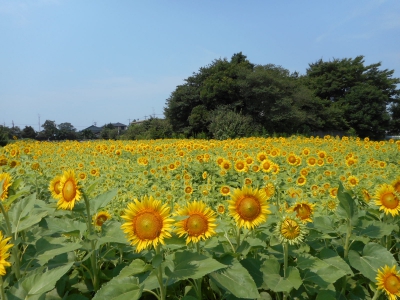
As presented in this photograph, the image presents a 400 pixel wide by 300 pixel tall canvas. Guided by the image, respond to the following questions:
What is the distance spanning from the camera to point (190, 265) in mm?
1103

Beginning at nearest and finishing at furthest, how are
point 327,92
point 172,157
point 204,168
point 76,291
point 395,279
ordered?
point 395,279
point 76,291
point 204,168
point 172,157
point 327,92

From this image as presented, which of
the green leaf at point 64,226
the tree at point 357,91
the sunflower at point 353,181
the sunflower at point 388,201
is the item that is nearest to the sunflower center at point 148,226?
the green leaf at point 64,226

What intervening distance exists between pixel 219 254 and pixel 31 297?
687 mm

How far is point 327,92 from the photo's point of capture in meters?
32.5

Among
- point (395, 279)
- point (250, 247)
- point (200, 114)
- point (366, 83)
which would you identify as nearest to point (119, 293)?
point (250, 247)

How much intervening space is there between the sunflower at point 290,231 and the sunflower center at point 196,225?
303mm

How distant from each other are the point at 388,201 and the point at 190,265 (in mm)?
1128

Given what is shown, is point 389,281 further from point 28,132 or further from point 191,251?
point 28,132

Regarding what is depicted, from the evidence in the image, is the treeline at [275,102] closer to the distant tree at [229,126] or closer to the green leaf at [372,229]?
the distant tree at [229,126]

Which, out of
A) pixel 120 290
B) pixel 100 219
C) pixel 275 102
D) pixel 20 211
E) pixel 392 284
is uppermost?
pixel 275 102

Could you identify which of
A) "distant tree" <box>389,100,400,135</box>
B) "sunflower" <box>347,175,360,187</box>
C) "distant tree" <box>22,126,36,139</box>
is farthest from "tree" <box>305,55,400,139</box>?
"distant tree" <box>22,126,36,139</box>

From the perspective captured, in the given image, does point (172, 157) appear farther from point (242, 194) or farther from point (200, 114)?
point (200, 114)

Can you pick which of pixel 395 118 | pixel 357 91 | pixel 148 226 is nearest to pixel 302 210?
pixel 148 226

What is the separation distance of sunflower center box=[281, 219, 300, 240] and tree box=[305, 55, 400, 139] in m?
31.2
